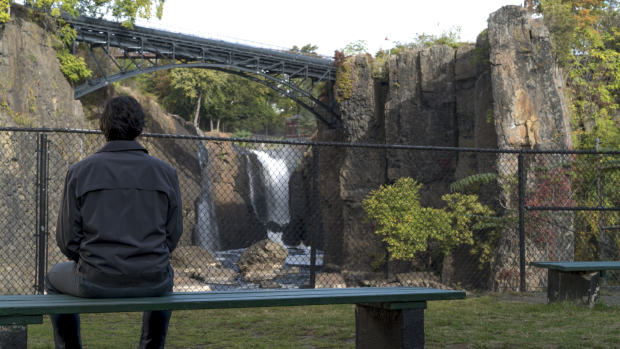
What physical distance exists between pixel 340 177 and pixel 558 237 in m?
12.4

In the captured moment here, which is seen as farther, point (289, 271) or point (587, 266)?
point (289, 271)

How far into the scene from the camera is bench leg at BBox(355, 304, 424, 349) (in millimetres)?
3199

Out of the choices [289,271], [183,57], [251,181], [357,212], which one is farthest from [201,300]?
[251,181]

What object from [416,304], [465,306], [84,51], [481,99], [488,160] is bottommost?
[465,306]

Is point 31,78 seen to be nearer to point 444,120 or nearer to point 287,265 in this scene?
point 287,265

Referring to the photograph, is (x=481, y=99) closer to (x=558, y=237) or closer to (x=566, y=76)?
(x=566, y=76)

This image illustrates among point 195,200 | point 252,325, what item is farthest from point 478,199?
point 195,200

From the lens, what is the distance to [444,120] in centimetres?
2200

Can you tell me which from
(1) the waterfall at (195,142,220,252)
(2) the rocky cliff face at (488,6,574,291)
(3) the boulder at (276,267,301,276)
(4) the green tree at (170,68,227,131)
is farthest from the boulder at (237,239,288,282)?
(4) the green tree at (170,68,227,131)

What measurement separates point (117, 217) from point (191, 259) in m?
20.4

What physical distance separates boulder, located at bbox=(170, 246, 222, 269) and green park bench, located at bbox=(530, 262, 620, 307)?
1692cm

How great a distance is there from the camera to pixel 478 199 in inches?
659

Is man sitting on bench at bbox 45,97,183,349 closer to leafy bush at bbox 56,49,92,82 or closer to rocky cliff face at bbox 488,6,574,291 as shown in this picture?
rocky cliff face at bbox 488,6,574,291

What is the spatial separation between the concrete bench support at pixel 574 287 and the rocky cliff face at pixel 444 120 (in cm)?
837
